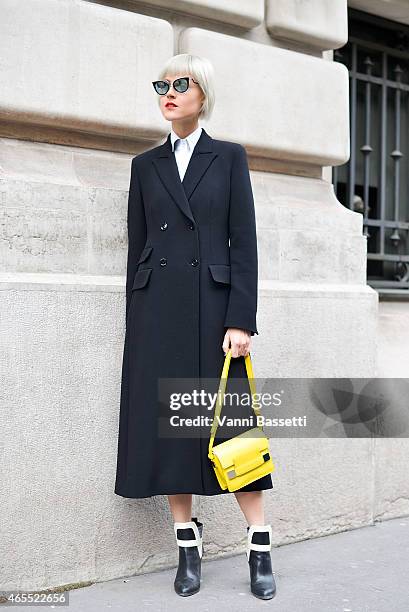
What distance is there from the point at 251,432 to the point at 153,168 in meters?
1.16

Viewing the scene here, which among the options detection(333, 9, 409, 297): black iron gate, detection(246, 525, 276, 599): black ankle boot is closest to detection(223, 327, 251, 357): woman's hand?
detection(246, 525, 276, 599): black ankle boot

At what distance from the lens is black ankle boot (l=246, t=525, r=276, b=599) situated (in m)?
3.79

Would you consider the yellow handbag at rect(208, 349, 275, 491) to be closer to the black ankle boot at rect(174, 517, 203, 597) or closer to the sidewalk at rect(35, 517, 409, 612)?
the black ankle boot at rect(174, 517, 203, 597)

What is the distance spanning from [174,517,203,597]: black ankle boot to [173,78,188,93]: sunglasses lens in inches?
69.0

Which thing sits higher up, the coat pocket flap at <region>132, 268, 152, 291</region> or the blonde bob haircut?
the blonde bob haircut

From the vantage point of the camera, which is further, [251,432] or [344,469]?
[344,469]

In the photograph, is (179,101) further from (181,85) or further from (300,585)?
(300,585)

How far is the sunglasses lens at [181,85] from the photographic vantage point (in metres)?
3.70

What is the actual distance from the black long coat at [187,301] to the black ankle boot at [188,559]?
235 millimetres

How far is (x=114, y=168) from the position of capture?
4238 mm

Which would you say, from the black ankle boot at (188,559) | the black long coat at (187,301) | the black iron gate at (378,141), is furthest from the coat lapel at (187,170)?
the black iron gate at (378,141)

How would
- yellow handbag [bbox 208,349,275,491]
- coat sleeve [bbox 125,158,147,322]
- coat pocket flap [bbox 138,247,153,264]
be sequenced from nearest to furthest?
yellow handbag [bbox 208,349,275,491], coat pocket flap [bbox 138,247,153,264], coat sleeve [bbox 125,158,147,322]

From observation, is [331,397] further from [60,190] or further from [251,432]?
Result: [60,190]

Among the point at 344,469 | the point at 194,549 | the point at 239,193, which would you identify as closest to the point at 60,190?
the point at 239,193
